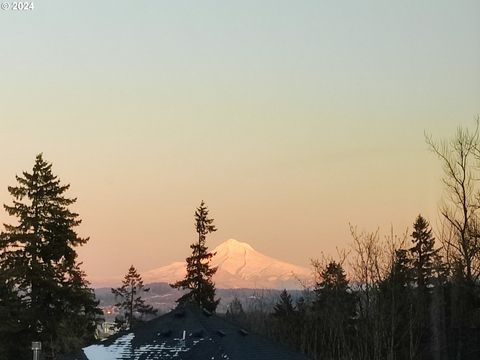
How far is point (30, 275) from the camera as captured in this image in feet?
148

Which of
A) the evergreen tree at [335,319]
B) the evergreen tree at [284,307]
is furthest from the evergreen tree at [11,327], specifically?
the evergreen tree at [284,307]

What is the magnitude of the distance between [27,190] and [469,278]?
2661cm

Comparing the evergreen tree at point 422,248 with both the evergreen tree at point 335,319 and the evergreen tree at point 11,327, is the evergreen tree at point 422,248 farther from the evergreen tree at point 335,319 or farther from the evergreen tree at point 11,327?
the evergreen tree at point 11,327

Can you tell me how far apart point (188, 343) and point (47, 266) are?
23.7m

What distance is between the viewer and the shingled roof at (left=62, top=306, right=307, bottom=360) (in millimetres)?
23688

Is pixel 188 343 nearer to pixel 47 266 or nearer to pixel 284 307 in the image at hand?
pixel 47 266

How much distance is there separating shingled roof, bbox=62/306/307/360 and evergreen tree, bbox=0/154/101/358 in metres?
18.7

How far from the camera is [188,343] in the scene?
24.0 meters

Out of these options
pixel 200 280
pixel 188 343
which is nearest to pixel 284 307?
pixel 200 280

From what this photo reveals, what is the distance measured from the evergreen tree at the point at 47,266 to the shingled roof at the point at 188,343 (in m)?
18.7

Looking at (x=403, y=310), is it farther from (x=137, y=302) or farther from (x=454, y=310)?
(x=137, y=302)

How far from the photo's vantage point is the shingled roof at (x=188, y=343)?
23.7 m

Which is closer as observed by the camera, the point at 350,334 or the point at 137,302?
the point at 350,334

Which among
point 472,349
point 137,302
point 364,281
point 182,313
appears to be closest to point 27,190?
point 364,281
